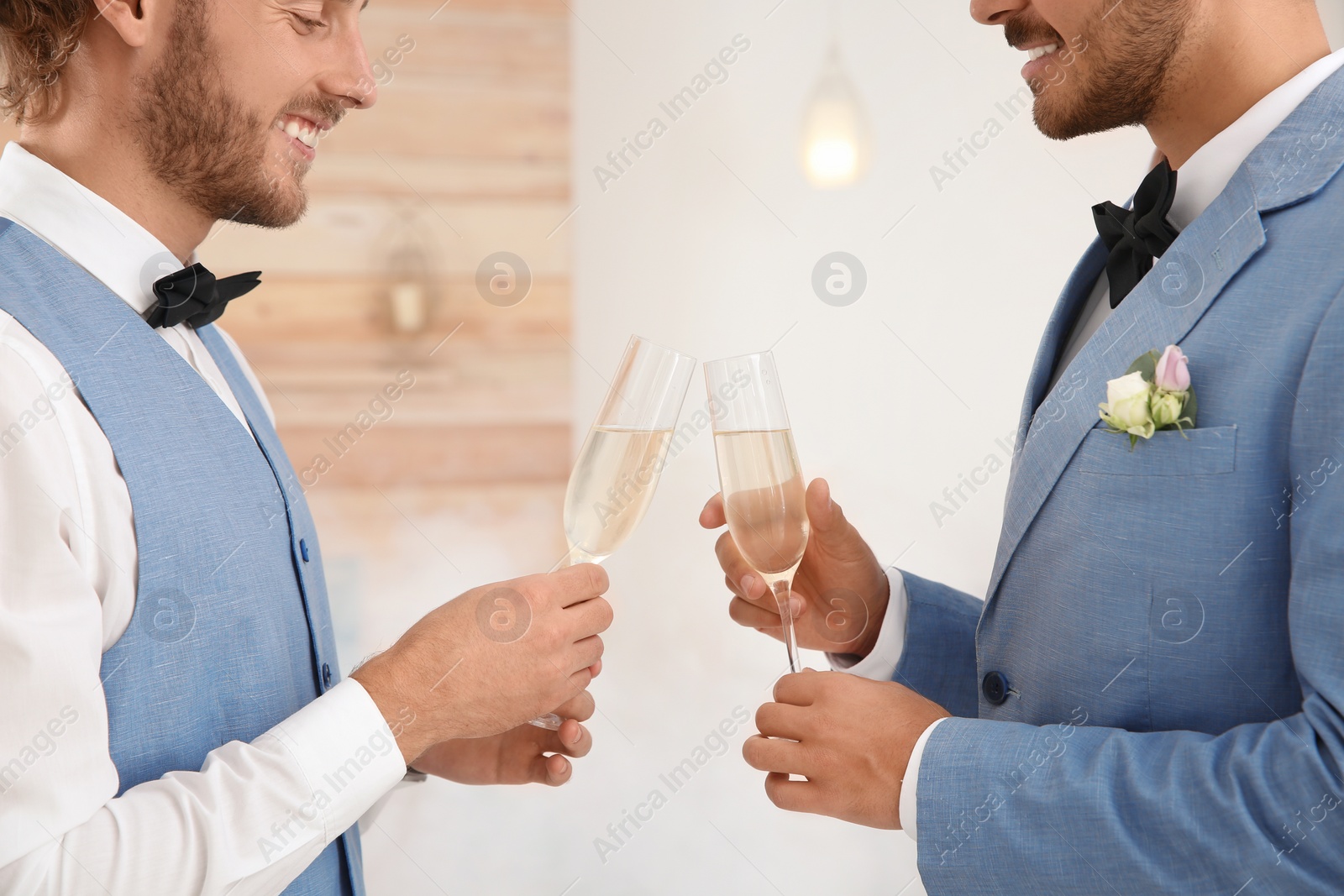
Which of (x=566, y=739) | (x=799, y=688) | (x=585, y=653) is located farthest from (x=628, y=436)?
(x=566, y=739)

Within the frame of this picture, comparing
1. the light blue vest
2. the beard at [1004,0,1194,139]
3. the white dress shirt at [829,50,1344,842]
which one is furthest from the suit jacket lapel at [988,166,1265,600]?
the light blue vest

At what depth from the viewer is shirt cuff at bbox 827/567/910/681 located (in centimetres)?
164

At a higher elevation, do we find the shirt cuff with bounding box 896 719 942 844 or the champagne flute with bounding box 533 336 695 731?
the champagne flute with bounding box 533 336 695 731

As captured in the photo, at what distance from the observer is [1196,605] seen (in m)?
1.11

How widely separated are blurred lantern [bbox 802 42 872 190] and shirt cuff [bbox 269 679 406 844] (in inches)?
120

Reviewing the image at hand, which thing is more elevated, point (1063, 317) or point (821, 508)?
point (1063, 317)

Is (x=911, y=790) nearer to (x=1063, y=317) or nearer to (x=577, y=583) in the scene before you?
(x=577, y=583)

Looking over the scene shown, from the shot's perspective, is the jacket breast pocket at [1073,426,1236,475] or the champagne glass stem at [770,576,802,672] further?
the champagne glass stem at [770,576,802,672]

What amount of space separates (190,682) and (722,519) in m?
0.75

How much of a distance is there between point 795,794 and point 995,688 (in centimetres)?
31

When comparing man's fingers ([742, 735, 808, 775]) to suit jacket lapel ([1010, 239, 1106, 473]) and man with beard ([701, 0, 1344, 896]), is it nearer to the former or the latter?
man with beard ([701, 0, 1344, 896])

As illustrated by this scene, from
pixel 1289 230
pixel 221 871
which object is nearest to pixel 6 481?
pixel 221 871

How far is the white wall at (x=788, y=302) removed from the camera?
12.2 feet

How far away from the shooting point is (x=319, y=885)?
135 cm
